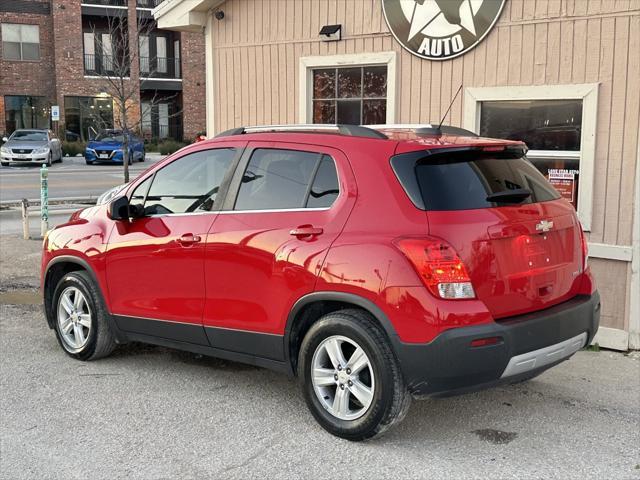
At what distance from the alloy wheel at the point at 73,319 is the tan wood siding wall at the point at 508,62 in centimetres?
353

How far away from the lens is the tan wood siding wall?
6.24 meters

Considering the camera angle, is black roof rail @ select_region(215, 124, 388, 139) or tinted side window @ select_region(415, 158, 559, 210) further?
black roof rail @ select_region(215, 124, 388, 139)

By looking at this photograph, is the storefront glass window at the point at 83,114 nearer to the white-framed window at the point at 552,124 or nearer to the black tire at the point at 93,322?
the white-framed window at the point at 552,124

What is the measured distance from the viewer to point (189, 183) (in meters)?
4.99

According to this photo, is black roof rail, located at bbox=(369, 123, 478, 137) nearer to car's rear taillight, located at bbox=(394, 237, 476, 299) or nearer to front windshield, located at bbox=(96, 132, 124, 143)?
car's rear taillight, located at bbox=(394, 237, 476, 299)

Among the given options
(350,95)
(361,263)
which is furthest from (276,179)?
(350,95)

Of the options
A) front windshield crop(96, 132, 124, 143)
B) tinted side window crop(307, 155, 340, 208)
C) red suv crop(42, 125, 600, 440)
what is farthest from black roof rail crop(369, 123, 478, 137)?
front windshield crop(96, 132, 124, 143)

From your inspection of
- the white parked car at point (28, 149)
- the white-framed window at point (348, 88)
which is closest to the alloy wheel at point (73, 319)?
the white-framed window at point (348, 88)

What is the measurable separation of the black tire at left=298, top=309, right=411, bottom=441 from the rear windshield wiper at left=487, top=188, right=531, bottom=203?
3.01 feet

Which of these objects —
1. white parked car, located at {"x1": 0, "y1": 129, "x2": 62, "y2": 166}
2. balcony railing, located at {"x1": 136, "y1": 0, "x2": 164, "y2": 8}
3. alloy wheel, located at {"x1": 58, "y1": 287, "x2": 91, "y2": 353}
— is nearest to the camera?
alloy wheel, located at {"x1": 58, "y1": 287, "x2": 91, "y2": 353}

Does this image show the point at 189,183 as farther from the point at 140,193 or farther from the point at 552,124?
the point at 552,124

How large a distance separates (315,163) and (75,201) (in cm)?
1453

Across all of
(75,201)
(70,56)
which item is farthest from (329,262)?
(70,56)

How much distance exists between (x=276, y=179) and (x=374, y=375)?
4.43ft
